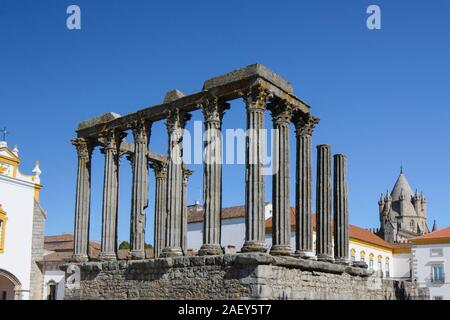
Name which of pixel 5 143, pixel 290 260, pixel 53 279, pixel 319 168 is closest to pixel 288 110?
pixel 319 168

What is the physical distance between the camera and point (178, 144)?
2214 cm

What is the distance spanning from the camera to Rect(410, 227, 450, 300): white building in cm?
4912

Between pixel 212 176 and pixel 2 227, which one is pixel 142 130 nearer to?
pixel 212 176

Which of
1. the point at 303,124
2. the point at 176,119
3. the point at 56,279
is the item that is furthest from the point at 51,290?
the point at 303,124

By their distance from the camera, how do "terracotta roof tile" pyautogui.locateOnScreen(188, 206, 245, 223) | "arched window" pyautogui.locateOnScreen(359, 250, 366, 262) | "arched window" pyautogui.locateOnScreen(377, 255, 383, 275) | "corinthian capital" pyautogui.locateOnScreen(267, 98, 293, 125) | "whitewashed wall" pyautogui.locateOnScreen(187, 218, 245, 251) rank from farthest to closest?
1. "arched window" pyautogui.locateOnScreen(377, 255, 383, 275)
2. "arched window" pyautogui.locateOnScreen(359, 250, 366, 262)
3. "terracotta roof tile" pyautogui.locateOnScreen(188, 206, 245, 223)
4. "whitewashed wall" pyautogui.locateOnScreen(187, 218, 245, 251)
5. "corinthian capital" pyautogui.locateOnScreen(267, 98, 293, 125)

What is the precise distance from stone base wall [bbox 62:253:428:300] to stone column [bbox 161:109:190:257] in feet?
3.27

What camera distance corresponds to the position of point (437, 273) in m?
49.6

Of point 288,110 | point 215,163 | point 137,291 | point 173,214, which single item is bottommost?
point 137,291

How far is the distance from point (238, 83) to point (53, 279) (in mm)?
22089

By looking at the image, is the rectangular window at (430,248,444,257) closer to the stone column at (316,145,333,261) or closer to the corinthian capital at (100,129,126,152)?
the stone column at (316,145,333,261)

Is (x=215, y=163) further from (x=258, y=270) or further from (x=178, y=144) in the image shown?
(x=258, y=270)

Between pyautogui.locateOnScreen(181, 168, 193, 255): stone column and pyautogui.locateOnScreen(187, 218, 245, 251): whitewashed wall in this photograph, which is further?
pyautogui.locateOnScreen(187, 218, 245, 251): whitewashed wall

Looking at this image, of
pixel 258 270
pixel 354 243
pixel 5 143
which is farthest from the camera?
pixel 354 243

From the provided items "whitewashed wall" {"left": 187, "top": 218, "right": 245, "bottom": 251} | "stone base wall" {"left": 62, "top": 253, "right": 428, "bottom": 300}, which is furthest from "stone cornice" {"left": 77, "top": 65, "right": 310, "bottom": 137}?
"whitewashed wall" {"left": 187, "top": 218, "right": 245, "bottom": 251}
